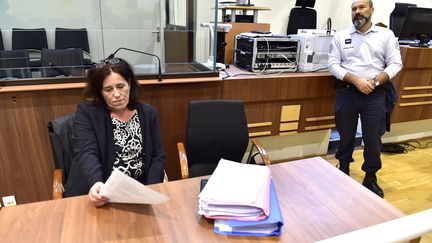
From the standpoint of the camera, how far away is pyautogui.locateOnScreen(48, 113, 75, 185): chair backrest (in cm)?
145

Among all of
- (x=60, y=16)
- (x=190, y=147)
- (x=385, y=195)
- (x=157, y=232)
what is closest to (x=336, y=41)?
(x=385, y=195)

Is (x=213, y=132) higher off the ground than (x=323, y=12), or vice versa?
(x=323, y=12)

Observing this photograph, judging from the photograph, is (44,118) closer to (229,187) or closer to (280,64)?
(229,187)

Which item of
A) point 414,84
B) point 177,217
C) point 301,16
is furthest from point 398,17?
point 177,217

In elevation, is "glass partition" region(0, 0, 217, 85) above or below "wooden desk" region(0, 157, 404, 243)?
above

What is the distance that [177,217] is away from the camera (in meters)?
1.03

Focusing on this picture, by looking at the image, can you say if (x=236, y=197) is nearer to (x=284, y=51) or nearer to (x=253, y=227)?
(x=253, y=227)

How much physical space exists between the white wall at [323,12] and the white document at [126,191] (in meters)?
4.46

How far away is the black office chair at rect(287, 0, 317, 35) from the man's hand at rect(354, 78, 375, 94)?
2.67m

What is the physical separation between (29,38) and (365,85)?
12.4 feet

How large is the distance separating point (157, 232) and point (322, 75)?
2.16 metres

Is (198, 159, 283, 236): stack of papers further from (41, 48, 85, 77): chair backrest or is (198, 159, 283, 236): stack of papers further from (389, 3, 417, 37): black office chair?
(389, 3, 417, 37): black office chair

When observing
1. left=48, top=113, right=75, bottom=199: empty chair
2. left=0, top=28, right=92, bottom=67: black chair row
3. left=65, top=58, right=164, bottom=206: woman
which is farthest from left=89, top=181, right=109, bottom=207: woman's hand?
left=0, top=28, right=92, bottom=67: black chair row

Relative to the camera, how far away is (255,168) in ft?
3.93
